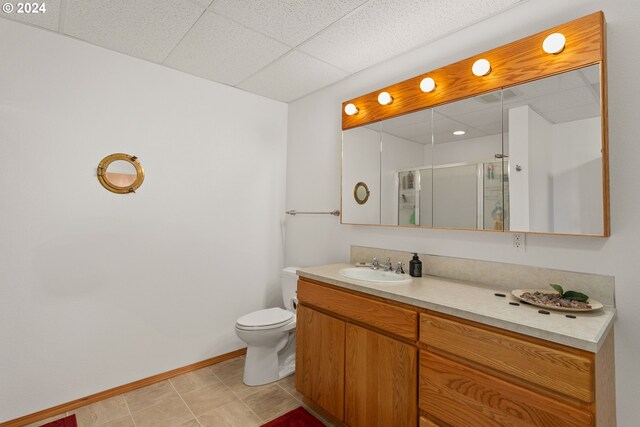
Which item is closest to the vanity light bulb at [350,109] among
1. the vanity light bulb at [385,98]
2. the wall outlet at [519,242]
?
the vanity light bulb at [385,98]

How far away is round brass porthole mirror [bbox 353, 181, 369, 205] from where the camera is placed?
2.37m

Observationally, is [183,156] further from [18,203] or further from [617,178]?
[617,178]

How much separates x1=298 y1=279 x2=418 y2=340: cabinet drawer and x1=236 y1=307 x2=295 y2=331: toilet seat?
0.39m

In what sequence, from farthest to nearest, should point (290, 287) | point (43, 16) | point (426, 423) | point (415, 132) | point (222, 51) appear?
point (290, 287)
point (222, 51)
point (415, 132)
point (43, 16)
point (426, 423)

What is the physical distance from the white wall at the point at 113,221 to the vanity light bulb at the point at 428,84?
1583 mm

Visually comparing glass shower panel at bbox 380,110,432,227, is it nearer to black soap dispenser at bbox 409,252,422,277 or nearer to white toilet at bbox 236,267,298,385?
black soap dispenser at bbox 409,252,422,277

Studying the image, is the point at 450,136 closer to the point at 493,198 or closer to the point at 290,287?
the point at 493,198

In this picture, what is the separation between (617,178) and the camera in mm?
1346

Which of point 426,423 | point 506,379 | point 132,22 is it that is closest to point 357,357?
point 426,423

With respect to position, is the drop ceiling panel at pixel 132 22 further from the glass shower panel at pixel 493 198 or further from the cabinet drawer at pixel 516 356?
the cabinet drawer at pixel 516 356

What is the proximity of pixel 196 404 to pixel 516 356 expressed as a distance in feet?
6.40

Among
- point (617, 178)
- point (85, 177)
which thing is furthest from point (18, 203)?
point (617, 178)

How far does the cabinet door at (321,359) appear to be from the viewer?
1.76m

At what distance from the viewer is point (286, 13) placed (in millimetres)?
1733
